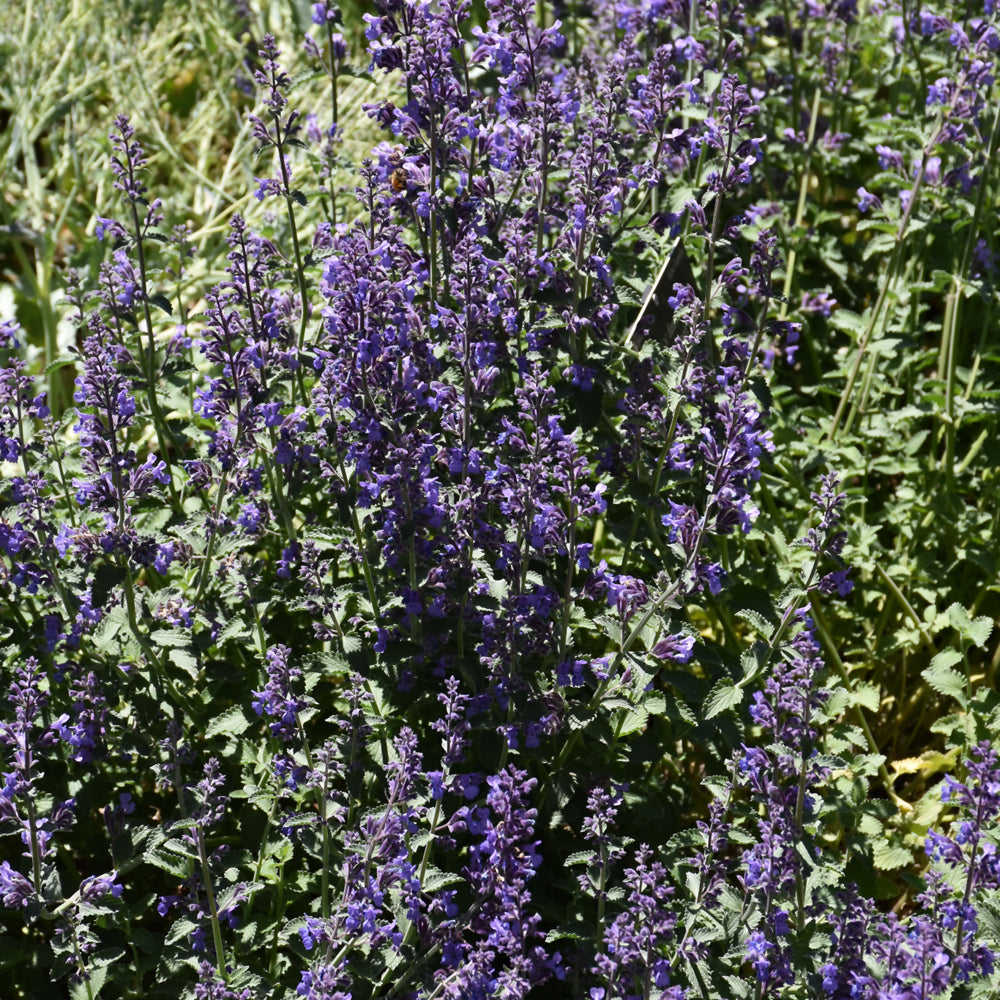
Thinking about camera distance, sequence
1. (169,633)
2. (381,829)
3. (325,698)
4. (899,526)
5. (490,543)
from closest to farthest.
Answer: (381,829) < (490,543) < (169,633) < (325,698) < (899,526)

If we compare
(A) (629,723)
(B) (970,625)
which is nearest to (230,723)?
(A) (629,723)

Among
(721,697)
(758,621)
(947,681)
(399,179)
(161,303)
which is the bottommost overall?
(947,681)

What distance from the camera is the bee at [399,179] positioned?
3642 mm

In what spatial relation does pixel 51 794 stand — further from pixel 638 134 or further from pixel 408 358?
pixel 638 134

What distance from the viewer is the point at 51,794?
3.52 m

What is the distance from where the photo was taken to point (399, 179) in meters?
3.69

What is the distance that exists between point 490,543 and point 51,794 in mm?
1496

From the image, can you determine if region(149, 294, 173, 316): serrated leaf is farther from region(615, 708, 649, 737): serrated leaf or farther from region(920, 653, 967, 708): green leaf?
region(920, 653, 967, 708): green leaf

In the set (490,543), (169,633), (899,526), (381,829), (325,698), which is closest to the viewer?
(381,829)

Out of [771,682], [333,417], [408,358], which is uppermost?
[408,358]

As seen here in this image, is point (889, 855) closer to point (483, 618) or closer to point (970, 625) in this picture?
point (970, 625)

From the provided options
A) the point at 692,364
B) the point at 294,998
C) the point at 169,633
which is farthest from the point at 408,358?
the point at 294,998

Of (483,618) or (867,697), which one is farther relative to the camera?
(867,697)

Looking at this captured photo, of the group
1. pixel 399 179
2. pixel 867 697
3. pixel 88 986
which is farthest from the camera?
pixel 867 697
